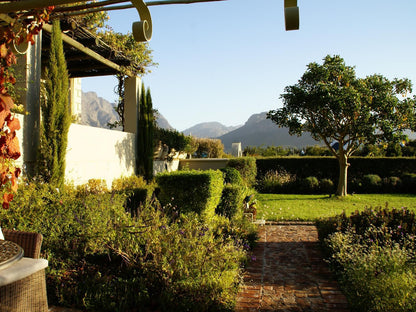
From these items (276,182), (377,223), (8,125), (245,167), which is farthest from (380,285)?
(276,182)

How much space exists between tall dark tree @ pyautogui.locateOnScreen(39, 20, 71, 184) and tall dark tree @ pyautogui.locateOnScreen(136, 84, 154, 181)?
4.82m

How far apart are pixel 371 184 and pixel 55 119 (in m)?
13.0

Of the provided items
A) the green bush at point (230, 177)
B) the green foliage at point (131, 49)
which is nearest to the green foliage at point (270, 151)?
the green bush at point (230, 177)

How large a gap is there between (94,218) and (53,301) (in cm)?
110

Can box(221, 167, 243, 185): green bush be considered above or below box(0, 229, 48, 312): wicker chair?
above

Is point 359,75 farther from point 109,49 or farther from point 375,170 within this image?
point 109,49

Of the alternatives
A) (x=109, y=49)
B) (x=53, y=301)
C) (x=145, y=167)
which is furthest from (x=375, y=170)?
(x=53, y=301)

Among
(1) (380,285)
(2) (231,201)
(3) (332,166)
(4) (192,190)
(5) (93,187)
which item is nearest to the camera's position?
(1) (380,285)

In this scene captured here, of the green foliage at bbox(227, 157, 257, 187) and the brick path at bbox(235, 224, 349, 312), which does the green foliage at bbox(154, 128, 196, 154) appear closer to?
the green foliage at bbox(227, 157, 257, 187)

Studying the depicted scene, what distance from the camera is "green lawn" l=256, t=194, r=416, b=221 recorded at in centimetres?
978

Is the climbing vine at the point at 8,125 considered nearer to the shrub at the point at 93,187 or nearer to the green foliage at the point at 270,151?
the shrub at the point at 93,187

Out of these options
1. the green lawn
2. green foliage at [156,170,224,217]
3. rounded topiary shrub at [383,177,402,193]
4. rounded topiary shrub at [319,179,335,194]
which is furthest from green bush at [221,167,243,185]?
rounded topiary shrub at [383,177,402,193]

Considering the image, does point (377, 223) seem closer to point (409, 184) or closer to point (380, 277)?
point (380, 277)

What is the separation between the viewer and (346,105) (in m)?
12.1
